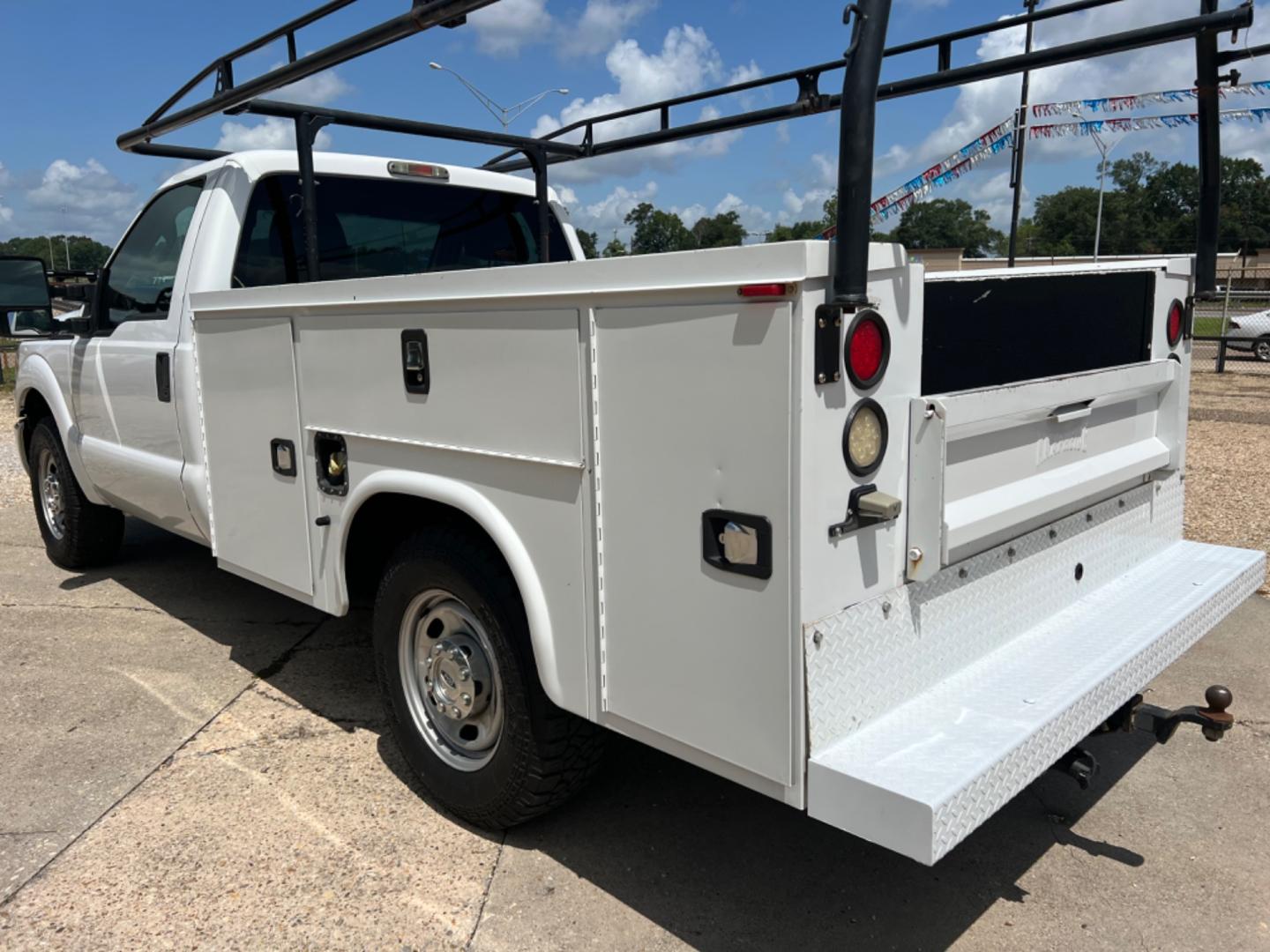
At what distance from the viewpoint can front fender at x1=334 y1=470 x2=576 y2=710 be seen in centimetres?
258

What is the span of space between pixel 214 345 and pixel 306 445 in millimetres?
733

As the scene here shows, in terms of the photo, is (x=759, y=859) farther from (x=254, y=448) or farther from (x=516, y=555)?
(x=254, y=448)

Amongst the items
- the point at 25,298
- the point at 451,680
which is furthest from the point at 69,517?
the point at 451,680

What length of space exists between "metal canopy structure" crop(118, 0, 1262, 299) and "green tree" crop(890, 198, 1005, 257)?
3.40 metres

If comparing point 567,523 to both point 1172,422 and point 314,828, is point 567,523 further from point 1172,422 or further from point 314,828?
point 1172,422

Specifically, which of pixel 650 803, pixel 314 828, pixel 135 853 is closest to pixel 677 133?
pixel 650 803

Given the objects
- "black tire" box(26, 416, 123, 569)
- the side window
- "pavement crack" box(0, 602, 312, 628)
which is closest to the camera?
the side window

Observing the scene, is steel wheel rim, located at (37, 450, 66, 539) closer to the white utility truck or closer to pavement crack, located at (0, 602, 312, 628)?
pavement crack, located at (0, 602, 312, 628)

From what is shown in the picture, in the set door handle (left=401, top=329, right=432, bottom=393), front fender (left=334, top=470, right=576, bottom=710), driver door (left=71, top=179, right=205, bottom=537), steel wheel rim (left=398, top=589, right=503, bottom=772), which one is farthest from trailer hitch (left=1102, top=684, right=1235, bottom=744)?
driver door (left=71, top=179, right=205, bottom=537)

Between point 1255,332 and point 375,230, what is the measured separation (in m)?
21.5

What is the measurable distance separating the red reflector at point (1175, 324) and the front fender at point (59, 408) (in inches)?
199

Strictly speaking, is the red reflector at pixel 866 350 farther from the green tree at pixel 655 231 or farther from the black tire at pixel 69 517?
the black tire at pixel 69 517

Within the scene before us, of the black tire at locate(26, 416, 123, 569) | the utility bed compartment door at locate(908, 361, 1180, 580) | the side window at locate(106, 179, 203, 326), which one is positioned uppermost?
the side window at locate(106, 179, 203, 326)

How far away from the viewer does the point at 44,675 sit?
4.51m
